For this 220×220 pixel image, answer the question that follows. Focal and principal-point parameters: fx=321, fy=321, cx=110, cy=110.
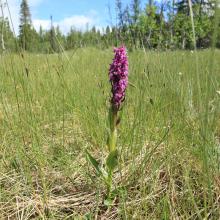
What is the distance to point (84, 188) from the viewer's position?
139 centimetres

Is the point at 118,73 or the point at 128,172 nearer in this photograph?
the point at 118,73

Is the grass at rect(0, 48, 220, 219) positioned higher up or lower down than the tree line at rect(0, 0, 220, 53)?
lower down

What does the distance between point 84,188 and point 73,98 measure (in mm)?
1002

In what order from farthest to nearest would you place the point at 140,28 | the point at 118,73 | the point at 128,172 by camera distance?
1. the point at 140,28
2. the point at 128,172
3. the point at 118,73

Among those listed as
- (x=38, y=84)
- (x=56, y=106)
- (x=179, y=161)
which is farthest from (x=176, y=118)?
(x=38, y=84)

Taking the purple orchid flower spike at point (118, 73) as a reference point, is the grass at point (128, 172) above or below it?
below

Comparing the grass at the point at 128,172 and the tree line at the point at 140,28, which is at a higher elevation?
the tree line at the point at 140,28

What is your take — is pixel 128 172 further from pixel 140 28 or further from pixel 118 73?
pixel 140 28

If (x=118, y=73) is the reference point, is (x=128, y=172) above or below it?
below

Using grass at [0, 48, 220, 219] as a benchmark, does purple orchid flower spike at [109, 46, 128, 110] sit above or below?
above

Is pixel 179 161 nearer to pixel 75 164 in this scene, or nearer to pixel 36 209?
pixel 75 164

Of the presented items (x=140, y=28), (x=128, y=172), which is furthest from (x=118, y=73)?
(x=140, y=28)

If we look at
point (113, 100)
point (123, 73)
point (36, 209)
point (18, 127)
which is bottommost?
point (36, 209)

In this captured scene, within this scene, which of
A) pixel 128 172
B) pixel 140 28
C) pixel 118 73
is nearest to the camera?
pixel 118 73
